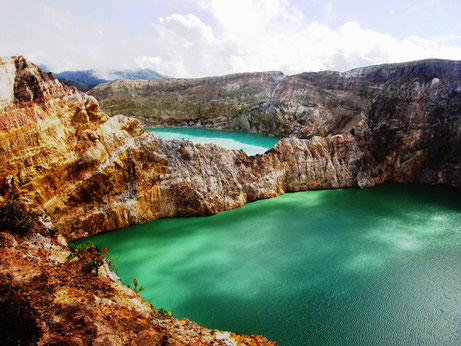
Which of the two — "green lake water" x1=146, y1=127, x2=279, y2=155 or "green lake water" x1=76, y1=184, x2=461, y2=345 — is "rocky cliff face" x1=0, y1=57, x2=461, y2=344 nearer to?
"green lake water" x1=76, y1=184, x2=461, y2=345

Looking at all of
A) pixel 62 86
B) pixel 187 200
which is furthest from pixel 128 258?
pixel 62 86

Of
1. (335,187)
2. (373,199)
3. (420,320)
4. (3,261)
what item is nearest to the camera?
(3,261)

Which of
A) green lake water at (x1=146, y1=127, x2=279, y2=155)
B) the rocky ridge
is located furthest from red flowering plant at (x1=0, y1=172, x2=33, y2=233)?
green lake water at (x1=146, y1=127, x2=279, y2=155)

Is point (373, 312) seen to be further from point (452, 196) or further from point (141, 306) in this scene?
point (452, 196)

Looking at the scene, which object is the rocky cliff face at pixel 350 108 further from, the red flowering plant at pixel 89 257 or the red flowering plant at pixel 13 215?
the red flowering plant at pixel 13 215

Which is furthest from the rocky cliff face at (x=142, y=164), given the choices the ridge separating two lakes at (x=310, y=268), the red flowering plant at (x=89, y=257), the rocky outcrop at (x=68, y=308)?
A: the ridge separating two lakes at (x=310, y=268)
